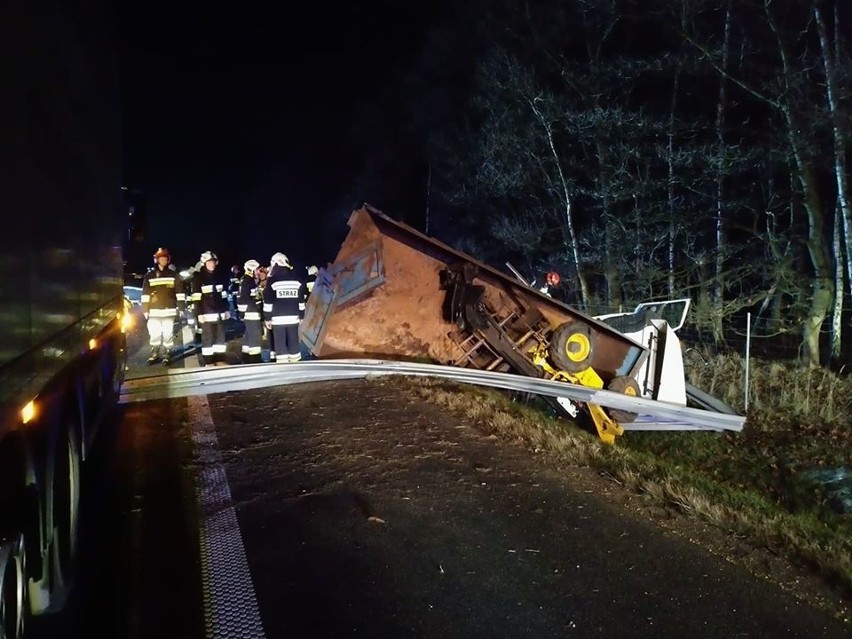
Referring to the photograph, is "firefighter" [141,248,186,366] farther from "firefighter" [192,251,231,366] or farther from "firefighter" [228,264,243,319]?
"firefighter" [228,264,243,319]

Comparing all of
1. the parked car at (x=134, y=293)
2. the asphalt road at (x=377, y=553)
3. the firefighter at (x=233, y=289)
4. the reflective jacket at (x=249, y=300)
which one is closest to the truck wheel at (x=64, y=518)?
the asphalt road at (x=377, y=553)

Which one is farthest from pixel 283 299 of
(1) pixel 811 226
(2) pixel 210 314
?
(1) pixel 811 226

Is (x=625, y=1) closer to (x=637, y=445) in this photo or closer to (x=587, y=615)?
(x=637, y=445)

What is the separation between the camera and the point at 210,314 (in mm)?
9523

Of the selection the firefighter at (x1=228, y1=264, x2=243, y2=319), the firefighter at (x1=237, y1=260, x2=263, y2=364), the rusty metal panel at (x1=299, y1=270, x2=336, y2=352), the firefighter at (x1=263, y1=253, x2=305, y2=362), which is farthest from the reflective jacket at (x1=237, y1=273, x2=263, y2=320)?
the firefighter at (x1=228, y1=264, x2=243, y2=319)

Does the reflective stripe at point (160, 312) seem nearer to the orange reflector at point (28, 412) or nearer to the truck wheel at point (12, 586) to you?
the orange reflector at point (28, 412)

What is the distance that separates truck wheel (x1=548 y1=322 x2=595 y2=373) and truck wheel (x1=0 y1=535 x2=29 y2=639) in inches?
174

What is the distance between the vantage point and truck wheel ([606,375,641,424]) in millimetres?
5926

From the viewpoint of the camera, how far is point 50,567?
2896 millimetres

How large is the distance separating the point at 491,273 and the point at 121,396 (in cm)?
357

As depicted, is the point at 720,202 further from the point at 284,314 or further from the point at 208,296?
the point at 208,296

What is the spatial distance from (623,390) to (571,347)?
637 millimetres

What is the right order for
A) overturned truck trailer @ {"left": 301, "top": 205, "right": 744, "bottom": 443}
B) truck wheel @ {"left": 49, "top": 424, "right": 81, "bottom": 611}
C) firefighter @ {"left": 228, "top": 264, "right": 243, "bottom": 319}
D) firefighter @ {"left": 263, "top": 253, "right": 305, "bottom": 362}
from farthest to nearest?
1. firefighter @ {"left": 228, "top": 264, "right": 243, "bottom": 319}
2. firefighter @ {"left": 263, "top": 253, "right": 305, "bottom": 362}
3. overturned truck trailer @ {"left": 301, "top": 205, "right": 744, "bottom": 443}
4. truck wheel @ {"left": 49, "top": 424, "right": 81, "bottom": 611}

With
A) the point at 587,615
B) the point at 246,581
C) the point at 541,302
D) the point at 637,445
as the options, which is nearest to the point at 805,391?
the point at 637,445
